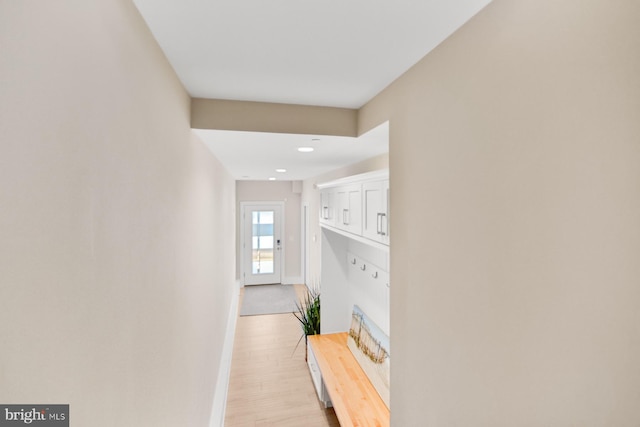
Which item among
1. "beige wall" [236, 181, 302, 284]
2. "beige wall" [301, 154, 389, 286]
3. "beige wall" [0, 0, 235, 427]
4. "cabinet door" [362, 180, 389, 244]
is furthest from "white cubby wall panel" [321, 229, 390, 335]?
"beige wall" [236, 181, 302, 284]

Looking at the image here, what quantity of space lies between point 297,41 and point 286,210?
19.5 ft

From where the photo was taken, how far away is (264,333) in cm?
451

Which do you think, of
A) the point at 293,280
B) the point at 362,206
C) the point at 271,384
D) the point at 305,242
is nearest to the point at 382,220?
the point at 362,206

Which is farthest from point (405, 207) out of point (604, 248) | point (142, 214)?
point (142, 214)

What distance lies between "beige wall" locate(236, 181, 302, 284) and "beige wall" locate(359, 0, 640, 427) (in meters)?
5.80

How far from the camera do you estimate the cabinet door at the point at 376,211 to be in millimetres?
1781

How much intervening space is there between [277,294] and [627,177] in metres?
6.24

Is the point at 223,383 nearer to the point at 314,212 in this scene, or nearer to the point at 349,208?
the point at 349,208

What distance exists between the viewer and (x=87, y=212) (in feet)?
2.18

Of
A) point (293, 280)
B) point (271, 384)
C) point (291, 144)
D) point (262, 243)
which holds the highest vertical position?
point (291, 144)

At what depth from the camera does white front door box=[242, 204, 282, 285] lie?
22.5ft

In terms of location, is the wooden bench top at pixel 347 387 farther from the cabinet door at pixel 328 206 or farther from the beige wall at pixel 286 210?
the beige wall at pixel 286 210

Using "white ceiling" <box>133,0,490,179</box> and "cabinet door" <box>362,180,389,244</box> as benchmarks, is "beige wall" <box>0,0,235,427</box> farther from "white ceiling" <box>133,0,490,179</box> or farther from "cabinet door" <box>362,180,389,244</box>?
"cabinet door" <box>362,180,389,244</box>

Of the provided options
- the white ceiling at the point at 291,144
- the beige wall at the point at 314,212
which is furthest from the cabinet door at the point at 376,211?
the beige wall at the point at 314,212
